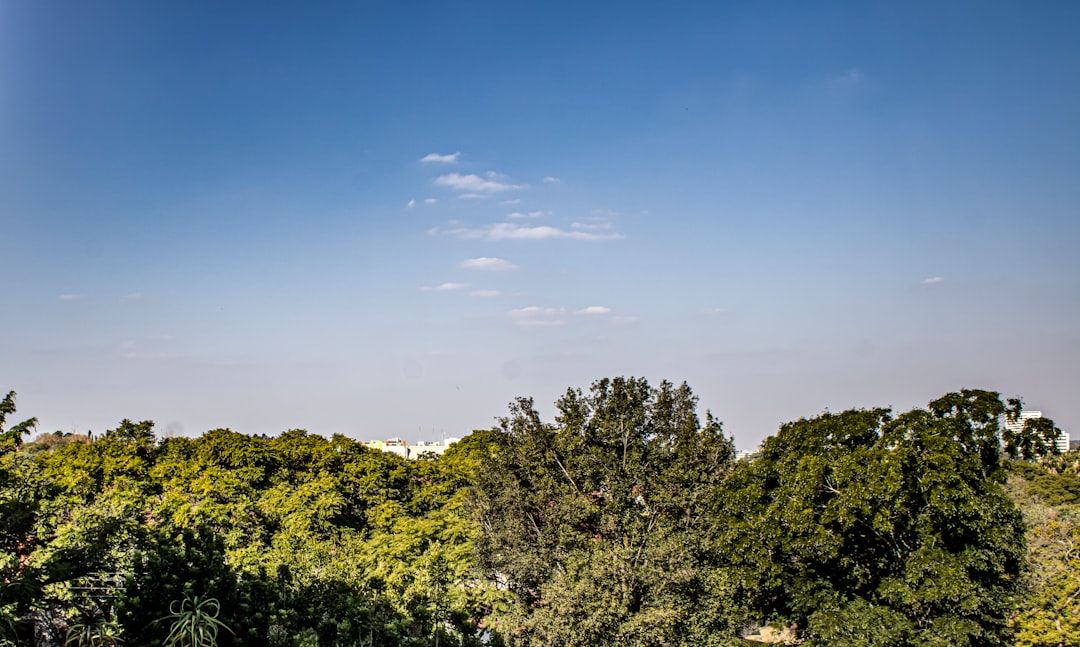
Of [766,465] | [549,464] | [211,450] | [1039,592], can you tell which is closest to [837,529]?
[766,465]

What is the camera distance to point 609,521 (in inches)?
983

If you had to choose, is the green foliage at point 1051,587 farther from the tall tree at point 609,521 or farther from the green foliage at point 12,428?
the green foliage at point 12,428

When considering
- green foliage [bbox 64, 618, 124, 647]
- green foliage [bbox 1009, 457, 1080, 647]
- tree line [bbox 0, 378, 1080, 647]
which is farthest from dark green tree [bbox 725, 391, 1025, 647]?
green foliage [bbox 64, 618, 124, 647]

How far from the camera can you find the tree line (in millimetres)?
15023

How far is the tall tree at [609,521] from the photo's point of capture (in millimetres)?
23016

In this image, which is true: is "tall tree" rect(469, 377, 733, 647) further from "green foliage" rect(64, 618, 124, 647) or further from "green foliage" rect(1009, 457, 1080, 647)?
"green foliage" rect(64, 618, 124, 647)

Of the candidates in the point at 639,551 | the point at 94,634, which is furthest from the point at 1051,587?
the point at 94,634

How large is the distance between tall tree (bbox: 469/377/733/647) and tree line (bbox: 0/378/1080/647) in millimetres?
74

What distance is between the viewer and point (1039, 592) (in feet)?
75.0

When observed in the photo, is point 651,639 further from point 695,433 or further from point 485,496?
point 485,496

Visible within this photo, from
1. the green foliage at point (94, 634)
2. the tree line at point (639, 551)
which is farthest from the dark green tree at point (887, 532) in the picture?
the green foliage at point (94, 634)

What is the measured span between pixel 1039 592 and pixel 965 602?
5.40 m

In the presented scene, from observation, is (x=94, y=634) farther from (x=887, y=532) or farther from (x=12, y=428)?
(x=887, y=532)

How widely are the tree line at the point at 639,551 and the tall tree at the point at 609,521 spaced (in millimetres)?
74
